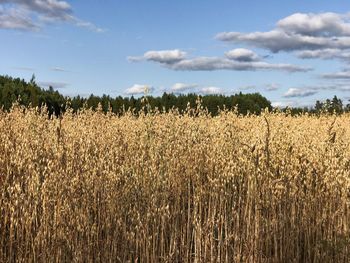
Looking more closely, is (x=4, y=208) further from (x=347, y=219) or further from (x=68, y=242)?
(x=347, y=219)

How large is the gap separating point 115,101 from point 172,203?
38.3 feet

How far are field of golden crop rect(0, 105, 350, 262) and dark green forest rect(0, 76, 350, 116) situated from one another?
373 centimetres

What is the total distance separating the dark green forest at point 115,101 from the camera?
11180 mm

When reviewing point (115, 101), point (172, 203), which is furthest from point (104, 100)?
point (172, 203)

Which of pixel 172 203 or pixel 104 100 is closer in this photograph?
pixel 172 203

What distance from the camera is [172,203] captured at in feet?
13.2

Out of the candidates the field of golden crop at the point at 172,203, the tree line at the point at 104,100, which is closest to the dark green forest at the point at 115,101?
the tree line at the point at 104,100

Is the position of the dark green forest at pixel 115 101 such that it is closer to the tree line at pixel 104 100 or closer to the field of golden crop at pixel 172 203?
the tree line at pixel 104 100

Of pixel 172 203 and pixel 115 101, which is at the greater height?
pixel 115 101

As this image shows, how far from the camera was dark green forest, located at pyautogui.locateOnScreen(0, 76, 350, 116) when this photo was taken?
11.2 m

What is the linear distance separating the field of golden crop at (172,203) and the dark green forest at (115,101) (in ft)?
12.2

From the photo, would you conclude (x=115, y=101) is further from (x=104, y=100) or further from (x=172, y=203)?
(x=172, y=203)

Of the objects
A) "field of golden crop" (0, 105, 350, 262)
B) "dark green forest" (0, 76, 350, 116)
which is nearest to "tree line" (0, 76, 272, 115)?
"dark green forest" (0, 76, 350, 116)

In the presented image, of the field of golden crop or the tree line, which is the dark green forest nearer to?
the tree line
